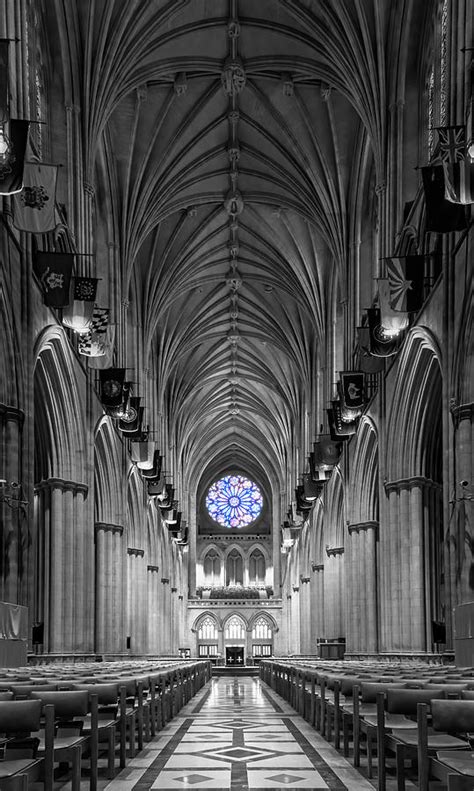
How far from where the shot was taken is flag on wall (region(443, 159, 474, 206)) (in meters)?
15.0

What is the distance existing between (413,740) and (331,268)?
109 ft

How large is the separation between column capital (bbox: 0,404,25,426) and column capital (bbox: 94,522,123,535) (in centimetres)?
1592

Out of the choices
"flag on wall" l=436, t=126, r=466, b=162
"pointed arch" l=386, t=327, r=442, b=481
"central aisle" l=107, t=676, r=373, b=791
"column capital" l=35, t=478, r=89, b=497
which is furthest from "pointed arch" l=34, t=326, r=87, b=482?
"flag on wall" l=436, t=126, r=466, b=162

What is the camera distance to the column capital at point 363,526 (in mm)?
33781

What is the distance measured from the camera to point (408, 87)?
1008 inches

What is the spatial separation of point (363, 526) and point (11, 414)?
716 inches

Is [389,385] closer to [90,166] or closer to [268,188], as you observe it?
[90,166]

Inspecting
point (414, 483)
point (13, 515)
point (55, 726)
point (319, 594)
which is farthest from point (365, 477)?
point (55, 726)

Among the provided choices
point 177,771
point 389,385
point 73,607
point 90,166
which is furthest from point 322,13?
point 177,771

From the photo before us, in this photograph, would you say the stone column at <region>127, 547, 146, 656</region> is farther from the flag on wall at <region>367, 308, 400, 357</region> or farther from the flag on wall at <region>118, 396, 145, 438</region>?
the flag on wall at <region>367, 308, 400, 357</region>

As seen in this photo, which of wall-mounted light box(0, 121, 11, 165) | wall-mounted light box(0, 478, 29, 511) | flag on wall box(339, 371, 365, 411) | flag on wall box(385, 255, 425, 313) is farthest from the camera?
flag on wall box(339, 371, 365, 411)

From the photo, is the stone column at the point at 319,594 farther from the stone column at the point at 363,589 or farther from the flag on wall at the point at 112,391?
the flag on wall at the point at 112,391

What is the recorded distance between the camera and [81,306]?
70.2 ft

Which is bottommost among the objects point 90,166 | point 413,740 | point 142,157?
point 413,740
